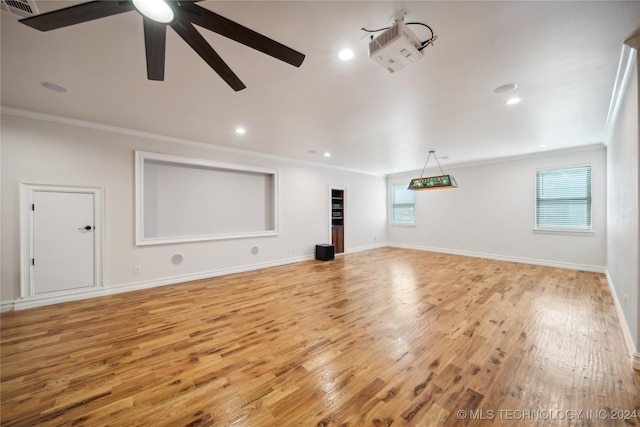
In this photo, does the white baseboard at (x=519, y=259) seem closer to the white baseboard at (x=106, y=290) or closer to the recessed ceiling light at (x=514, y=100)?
the recessed ceiling light at (x=514, y=100)

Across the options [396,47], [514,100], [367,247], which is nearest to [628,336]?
[514,100]

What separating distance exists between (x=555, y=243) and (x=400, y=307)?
4.91m

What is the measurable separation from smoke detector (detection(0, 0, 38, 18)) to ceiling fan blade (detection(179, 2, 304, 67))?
3.51 ft

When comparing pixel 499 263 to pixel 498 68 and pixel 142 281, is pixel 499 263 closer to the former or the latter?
pixel 498 68

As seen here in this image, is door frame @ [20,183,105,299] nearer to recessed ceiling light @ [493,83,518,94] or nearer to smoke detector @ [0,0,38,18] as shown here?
smoke detector @ [0,0,38,18]

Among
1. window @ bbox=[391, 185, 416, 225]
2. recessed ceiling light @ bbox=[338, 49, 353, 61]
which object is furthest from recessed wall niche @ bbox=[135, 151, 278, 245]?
window @ bbox=[391, 185, 416, 225]

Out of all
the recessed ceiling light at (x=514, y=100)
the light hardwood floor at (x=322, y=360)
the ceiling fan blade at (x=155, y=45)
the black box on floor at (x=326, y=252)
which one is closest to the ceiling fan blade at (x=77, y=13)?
the ceiling fan blade at (x=155, y=45)

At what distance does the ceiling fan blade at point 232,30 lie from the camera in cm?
127

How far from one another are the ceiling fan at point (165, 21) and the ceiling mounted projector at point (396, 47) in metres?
0.60

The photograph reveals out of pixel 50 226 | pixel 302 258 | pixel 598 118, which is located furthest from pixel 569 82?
pixel 50 226

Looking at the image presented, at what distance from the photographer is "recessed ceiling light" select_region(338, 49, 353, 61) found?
79.5 inches

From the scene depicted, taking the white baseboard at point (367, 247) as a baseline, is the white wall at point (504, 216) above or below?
above

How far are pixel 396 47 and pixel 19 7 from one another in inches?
97.0

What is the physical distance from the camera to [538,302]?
3406 mm
